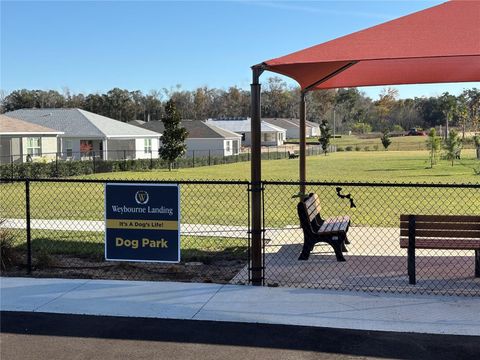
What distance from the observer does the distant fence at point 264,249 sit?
7414mm

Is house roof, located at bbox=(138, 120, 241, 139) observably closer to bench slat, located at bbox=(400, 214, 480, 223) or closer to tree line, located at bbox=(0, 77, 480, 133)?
tree line, located at bbox=(0, 77, 480, 133)

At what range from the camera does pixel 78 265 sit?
8438 mm

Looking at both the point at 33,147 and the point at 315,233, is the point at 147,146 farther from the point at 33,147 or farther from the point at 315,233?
the point at 315,233

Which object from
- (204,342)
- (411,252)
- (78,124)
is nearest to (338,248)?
(411,252)

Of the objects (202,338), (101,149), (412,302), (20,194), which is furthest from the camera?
(101,149)

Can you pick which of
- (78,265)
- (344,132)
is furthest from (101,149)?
(344,132)

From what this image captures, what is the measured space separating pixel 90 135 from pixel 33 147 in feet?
24.6

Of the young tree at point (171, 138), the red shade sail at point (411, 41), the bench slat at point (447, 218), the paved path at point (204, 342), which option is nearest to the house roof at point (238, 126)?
the young tree at point (171, 138)

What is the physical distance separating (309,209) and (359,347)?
3830mm

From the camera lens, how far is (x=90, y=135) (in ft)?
157

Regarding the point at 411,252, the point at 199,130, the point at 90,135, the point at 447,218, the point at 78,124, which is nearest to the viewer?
the point at 411,252

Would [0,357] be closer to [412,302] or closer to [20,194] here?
[412,302]

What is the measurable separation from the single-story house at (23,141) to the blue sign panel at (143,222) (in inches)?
1244

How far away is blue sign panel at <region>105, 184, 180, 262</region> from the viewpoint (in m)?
7.23
